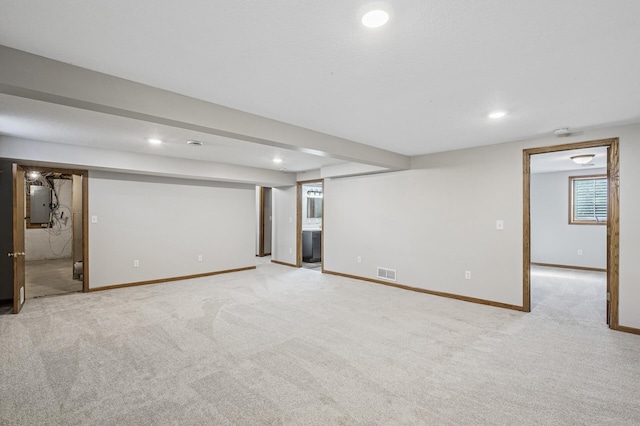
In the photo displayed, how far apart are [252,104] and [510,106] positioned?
90.3 inches

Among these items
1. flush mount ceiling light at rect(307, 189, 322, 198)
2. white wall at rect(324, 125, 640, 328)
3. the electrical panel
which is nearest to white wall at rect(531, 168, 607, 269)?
white wall at rect(324, 125, 640, 328)

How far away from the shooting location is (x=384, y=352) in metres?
2.81

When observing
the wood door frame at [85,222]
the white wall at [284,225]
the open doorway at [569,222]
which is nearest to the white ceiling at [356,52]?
the wood door frame at [85,222]

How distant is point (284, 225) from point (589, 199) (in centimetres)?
703

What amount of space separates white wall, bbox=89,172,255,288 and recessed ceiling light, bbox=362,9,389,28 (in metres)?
5.17

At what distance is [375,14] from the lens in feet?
4.88

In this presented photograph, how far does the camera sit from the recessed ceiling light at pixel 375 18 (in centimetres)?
147

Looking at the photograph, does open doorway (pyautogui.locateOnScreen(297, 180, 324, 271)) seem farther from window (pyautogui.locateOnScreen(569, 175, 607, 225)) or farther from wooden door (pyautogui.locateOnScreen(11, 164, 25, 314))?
window (pyautogui.locateOnScreen(569, 175, 607, 225))

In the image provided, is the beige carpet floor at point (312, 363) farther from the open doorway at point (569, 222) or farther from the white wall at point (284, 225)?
the white wall at point (284, 225)

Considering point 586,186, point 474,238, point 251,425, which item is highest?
point 586,186

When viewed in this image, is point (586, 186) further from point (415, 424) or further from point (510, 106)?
point (415, 424)

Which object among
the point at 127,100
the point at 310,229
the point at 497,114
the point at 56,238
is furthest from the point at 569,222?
the point at 56,238

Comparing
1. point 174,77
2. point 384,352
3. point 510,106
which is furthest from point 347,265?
point 174,77

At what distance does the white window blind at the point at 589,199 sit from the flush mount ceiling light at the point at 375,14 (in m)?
7.75
